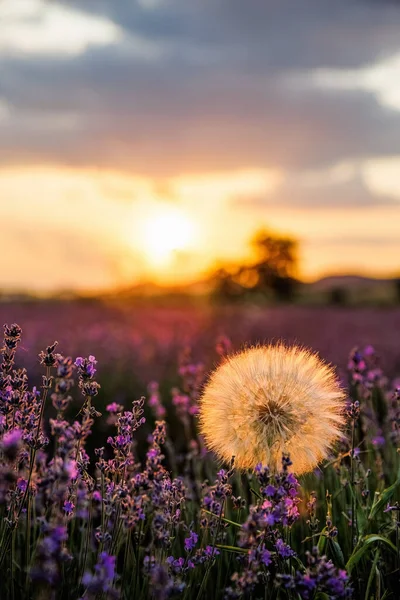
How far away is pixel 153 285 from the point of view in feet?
137

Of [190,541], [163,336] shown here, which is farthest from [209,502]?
[163,336]

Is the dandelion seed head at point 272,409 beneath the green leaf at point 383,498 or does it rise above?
above

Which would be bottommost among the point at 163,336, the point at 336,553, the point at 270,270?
the point at 336,553

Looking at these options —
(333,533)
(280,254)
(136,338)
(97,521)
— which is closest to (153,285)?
(280,254)

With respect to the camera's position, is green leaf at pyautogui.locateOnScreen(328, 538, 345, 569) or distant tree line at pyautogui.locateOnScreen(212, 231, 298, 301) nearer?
green leaf at pyautogui.locateOnScreen(328, 538, 345, 569)

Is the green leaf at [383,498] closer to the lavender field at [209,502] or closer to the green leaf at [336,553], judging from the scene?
the lavender field at [209,502]

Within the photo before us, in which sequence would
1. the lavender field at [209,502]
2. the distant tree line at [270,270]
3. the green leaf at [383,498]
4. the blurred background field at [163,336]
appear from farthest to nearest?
the distant tree line at [270,270] → the blurred background field at [163,336] → the green leaf at [383,498] → the lavender field at [209,502]

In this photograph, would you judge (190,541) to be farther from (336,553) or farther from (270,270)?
(270,270)

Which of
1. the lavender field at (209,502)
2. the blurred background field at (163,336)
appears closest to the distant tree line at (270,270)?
the blurred background field at (163,336)

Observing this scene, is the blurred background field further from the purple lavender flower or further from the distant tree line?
the distant tree line

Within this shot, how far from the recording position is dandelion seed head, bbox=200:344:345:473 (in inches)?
108

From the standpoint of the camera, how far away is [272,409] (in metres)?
2.78

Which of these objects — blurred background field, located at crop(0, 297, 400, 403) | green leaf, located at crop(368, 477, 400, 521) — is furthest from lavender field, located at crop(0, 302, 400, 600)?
blurred background field, located at crop(0, 297, 400, 403)

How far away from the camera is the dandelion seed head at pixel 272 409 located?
273cm
